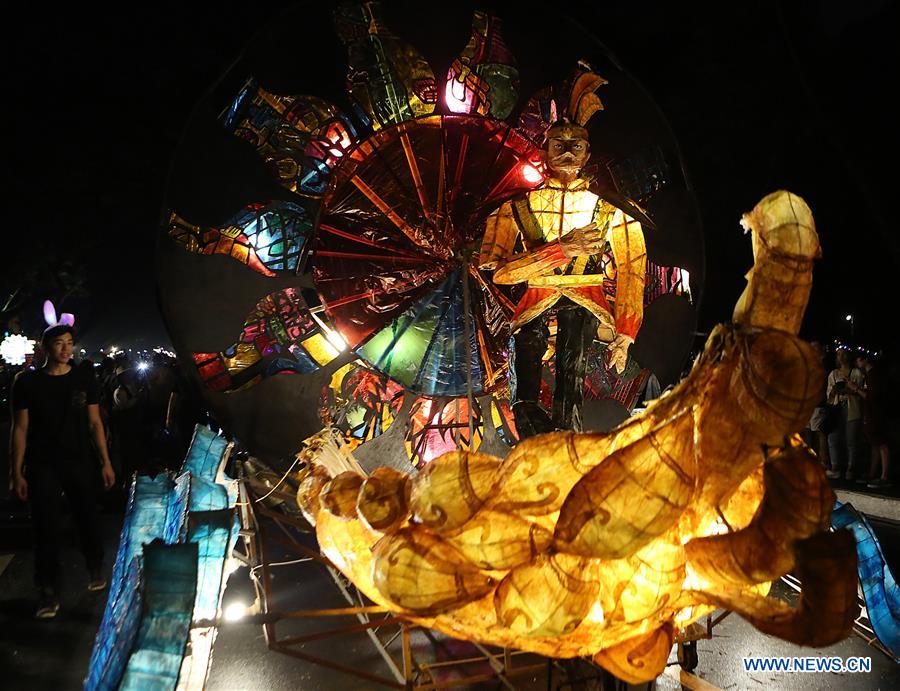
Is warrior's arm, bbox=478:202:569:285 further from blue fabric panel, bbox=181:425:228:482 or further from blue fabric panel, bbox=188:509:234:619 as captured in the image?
blue fabric panel, bbox=181:425:228:482

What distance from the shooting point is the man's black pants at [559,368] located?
2961mm

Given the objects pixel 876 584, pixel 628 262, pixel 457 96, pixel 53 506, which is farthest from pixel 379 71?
pixel 876 584

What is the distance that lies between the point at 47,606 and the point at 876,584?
5.16 m

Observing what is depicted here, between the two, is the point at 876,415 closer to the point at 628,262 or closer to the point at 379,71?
the point at 628,262

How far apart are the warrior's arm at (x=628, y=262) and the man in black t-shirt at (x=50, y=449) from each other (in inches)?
150

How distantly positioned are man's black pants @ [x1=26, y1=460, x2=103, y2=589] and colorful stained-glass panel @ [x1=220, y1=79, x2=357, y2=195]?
289 cm

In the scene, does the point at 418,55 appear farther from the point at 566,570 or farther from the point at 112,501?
the point at 112,501

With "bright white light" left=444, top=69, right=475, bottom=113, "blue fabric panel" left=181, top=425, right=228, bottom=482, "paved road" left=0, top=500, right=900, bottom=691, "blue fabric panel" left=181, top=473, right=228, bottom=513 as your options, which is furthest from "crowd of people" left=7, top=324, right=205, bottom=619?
"bright white light" left=444, top=69, right=475, bottom=113

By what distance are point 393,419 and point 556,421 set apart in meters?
1.09

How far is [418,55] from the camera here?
321cm

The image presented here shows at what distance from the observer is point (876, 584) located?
11.8 ft

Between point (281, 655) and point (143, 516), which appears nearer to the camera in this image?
point (143, 516)

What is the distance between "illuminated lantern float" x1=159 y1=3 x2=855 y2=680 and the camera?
1.76 metres

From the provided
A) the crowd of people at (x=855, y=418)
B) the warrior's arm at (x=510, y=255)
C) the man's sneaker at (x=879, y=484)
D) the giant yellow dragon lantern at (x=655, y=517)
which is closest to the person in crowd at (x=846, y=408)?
the crowd of people at (x=855, y=418)
